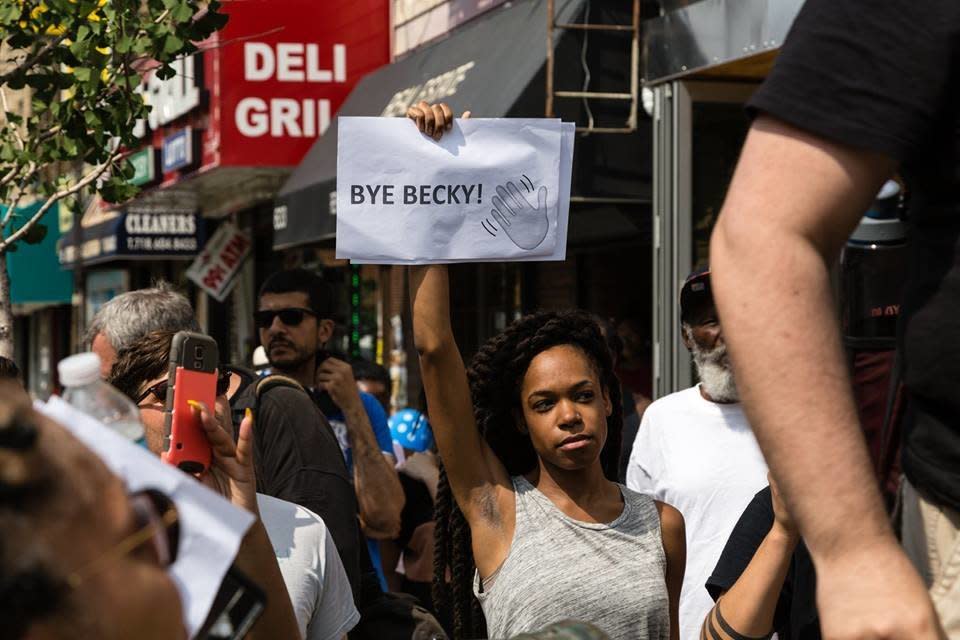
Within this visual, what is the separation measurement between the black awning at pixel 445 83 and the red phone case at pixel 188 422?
6754 millimetres

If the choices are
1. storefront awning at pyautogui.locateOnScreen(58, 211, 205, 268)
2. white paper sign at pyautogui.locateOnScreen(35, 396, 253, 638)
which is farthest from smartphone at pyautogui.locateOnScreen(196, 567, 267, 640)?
storefront awning at pyautogui.locateOnScreen(58, 211, 205, 268)

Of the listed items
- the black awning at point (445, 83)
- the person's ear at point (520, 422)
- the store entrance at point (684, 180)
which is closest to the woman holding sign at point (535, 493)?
the person's ear at point (520, 422)

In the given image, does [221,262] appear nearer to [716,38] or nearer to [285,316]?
[716,38]

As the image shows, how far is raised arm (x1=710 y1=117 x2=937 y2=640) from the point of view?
187cm

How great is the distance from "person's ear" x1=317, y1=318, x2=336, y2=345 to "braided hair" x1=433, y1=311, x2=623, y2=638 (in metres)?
A: 2.34

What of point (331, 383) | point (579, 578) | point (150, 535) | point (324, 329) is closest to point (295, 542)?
point (579, 578)

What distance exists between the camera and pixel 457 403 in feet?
12.3

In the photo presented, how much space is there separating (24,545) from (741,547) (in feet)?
8.02

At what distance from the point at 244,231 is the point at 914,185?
17.0 m

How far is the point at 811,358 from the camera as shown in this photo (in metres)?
1.94

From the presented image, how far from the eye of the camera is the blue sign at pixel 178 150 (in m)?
15.8

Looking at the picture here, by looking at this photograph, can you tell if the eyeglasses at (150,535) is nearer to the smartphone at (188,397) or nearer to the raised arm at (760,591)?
the smartphone at (188,397)

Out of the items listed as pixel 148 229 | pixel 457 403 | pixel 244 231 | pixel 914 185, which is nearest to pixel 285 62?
pixel 244 231

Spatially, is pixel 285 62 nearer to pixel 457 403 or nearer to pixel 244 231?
pixel 244 231
